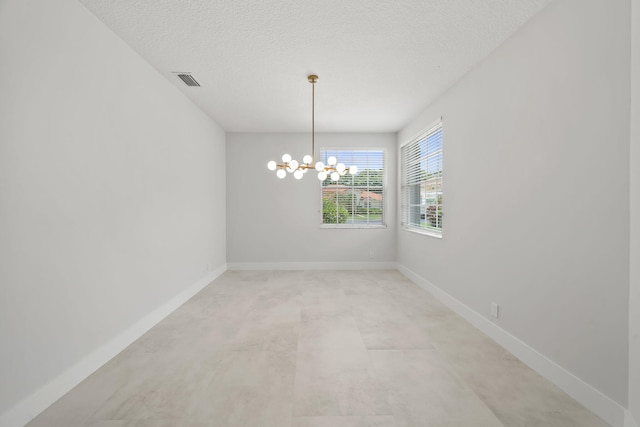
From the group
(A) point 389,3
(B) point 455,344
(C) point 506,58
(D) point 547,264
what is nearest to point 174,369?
(B) point 455,344

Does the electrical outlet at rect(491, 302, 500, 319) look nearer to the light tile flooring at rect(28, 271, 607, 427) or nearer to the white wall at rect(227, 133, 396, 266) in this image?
the light tile flooring at rect(28, 271, 607, 427)

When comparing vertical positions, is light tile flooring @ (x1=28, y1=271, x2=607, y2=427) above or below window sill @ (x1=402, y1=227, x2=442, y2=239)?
below

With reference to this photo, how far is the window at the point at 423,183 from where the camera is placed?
13.0 ft

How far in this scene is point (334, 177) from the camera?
10.9 feet

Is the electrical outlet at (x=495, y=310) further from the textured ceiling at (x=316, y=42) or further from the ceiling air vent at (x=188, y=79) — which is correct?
the ceiling air vent at (x=188, y=79)

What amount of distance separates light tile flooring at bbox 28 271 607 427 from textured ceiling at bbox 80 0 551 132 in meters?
2.64

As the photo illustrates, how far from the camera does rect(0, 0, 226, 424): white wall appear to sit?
1.61 metres

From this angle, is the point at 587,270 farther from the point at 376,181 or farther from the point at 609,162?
the point at 376,181

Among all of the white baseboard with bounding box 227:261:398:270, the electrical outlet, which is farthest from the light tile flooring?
the white baseboard with bounding box 227:261:398:270

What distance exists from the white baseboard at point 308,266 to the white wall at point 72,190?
2279 mm

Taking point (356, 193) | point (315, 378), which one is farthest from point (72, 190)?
point (356, 193)

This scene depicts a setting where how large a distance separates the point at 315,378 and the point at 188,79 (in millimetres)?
3272

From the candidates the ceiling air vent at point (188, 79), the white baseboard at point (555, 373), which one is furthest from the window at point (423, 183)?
the ceiling air vent at point (188, 79)

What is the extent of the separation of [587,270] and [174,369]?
2.86 metres
